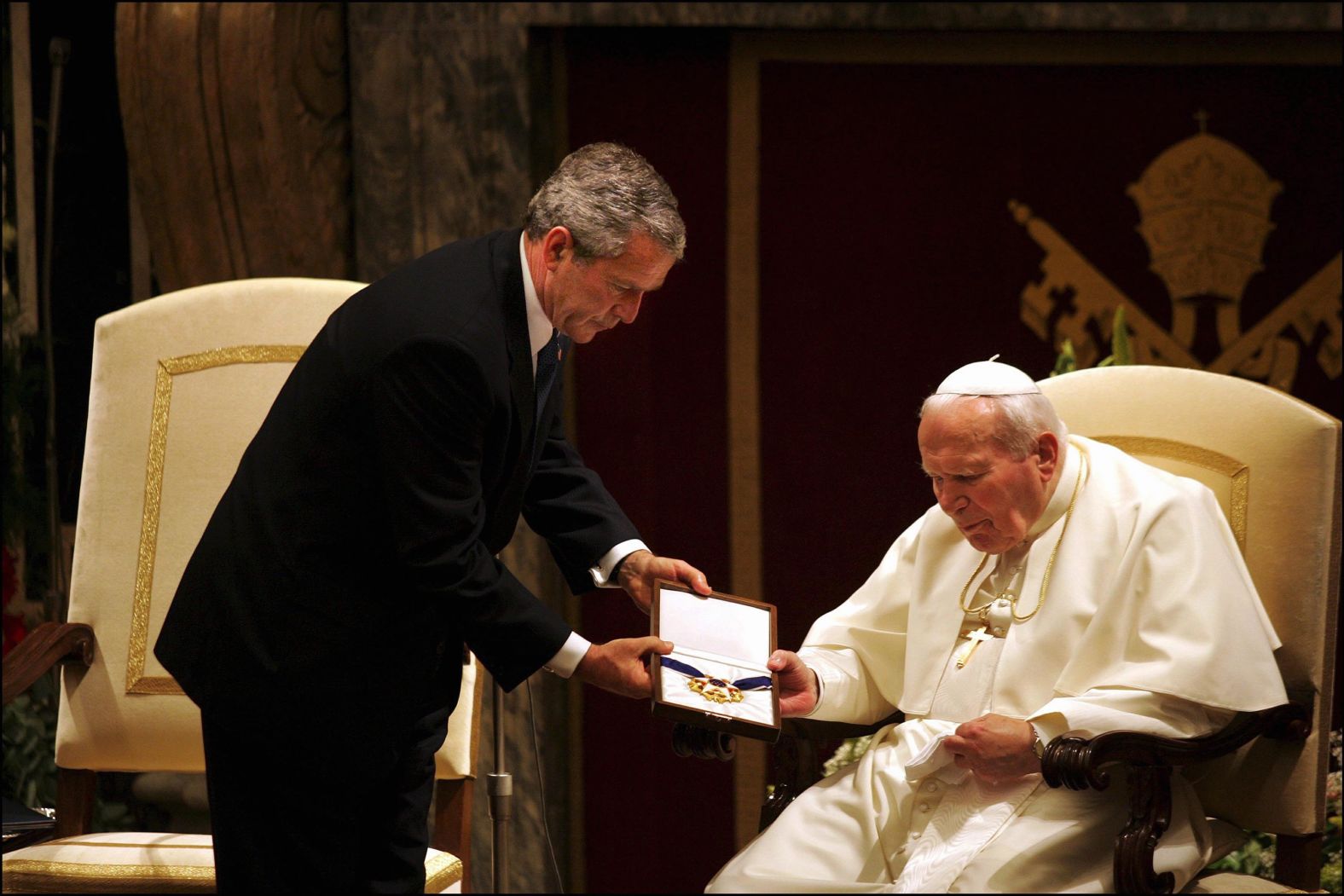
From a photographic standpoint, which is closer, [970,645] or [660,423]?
[970,645]

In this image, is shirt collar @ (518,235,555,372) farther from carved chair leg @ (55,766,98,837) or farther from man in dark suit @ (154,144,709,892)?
carved chair leg @ (55,766,98,837)

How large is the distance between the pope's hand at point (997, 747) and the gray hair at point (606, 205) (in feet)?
3.26

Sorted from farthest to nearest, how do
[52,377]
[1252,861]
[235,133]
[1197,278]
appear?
[1197,278] → [52,377] → [235,133] → [1252,861]

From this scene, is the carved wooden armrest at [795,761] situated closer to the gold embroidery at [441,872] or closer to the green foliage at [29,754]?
the gold embroidery at [441,872]

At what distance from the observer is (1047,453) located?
292 cm

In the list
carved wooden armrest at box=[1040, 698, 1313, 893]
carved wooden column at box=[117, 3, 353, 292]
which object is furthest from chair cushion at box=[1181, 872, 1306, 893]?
carved wooden column at box=[117, 3, 353, 292]

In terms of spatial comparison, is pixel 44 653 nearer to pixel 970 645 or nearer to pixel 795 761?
pixel 795 761

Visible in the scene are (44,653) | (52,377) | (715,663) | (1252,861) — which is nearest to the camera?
(715,663)

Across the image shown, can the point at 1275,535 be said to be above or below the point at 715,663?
above

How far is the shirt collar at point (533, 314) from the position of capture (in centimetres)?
274

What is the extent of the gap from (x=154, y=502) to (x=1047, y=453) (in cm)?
206

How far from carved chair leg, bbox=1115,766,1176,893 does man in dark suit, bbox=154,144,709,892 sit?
33.8 inches

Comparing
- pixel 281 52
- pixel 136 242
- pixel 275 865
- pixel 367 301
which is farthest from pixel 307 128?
pixel 275 865

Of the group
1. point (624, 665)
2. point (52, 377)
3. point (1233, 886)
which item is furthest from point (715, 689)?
point (52, 377)
